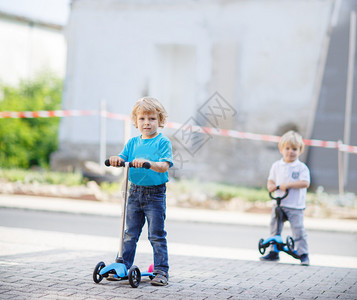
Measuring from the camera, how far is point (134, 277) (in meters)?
4.81

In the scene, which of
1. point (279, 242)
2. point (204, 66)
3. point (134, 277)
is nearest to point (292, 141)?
point (279, 242)

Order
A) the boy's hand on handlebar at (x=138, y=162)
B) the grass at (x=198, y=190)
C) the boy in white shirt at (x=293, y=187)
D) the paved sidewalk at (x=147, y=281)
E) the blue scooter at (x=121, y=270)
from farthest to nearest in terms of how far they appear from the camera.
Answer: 1. the grass at (x=198, y=190)
2. the boy in white shirt at (x=293, y=187)
3. the blue scooter at (x=121, y=270)
4. the boy's hand on handlebar at (x=138, y=162)
5. the paved sidewalk at (x=147, y=281)

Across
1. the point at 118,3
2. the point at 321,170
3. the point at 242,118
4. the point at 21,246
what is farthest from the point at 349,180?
the point at 21,246

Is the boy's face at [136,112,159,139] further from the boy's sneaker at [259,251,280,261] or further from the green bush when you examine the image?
the green bush

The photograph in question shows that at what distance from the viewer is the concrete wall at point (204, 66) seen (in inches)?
653

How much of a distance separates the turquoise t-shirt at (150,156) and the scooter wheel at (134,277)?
2.25 ft

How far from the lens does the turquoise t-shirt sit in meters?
5.02

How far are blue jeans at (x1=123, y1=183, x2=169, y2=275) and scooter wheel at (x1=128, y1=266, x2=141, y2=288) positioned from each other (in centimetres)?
23

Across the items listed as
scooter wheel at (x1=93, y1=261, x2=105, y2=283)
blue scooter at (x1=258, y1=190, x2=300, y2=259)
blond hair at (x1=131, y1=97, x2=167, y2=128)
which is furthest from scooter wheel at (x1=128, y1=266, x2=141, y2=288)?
blue scooter at (x1=258, y1=190, x2=300, y2=259)

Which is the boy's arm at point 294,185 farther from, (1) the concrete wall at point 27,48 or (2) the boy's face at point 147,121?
(1) the concrete wall at point 27,48

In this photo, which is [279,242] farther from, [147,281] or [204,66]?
[204,66]

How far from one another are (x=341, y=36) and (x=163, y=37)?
15.9 feet

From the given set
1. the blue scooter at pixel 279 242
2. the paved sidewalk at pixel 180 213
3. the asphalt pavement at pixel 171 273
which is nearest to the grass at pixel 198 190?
the paved sidewalk at pixel 180 213

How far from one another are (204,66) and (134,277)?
13.0m
